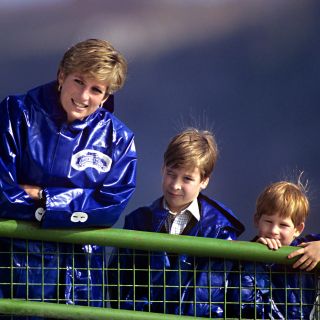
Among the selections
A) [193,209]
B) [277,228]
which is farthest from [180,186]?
[277,228]

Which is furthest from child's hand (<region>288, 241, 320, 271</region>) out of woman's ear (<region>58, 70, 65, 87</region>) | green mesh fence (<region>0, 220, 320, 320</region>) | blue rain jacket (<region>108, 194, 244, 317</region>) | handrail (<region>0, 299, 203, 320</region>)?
woman's ear (<region>58, 70, 65, 87</region>)

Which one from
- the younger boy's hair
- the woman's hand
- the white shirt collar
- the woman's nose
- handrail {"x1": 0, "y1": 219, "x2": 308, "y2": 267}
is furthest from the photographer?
the younger boy's hair

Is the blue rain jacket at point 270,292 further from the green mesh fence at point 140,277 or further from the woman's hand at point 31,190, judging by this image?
the woman's hand at point 31,190

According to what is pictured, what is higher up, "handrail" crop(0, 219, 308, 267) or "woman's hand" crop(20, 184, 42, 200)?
"woman's hand" crop(20, 184, 42, 200)

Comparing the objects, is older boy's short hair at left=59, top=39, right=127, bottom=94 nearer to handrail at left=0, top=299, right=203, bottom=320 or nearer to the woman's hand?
the woman's hand

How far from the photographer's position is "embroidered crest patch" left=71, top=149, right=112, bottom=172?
362cm

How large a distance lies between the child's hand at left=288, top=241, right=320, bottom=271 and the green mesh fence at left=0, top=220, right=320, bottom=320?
36mm

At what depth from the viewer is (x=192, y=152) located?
159 inches

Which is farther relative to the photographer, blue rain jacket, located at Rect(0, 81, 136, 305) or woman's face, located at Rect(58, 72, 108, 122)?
woman's face, located at Rect(58, 72, 108, 122)

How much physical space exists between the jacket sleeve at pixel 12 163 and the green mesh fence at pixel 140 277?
56 millimetres

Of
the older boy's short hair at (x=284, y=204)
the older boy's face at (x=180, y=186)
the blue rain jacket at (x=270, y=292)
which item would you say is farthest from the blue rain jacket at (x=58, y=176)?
the older boy's short hair at (x=284, y=204)

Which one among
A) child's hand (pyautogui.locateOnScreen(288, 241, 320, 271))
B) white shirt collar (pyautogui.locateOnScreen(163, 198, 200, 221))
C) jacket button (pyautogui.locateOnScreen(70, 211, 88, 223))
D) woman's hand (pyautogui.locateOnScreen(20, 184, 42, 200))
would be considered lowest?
child's hand (pyautogui.locateOnScreen(288, 241, 320, 271))

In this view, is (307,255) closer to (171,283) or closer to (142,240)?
(171,283)

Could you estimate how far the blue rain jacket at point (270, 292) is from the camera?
359 cm
